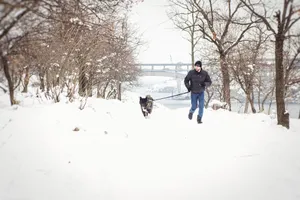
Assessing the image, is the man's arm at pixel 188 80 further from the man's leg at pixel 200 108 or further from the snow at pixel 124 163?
the snow at pixel 124 163

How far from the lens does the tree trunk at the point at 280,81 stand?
5.73 metres

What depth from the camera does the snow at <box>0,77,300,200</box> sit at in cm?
237

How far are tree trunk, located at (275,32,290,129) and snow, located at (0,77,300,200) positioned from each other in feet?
4.91

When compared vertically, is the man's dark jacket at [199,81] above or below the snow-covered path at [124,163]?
above

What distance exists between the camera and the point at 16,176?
2.28 m

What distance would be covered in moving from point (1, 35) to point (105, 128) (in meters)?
2.65

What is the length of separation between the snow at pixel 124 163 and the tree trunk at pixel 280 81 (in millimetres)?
1497

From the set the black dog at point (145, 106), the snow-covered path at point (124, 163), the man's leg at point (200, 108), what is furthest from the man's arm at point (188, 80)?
the snow-covered path at point (124, 163)

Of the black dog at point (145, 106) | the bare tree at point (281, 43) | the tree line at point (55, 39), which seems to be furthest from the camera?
the black dog at point (145, 106)

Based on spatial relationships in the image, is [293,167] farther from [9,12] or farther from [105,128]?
[9,12]

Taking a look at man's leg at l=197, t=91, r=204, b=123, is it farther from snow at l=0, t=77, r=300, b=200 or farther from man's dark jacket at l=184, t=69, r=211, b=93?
snow at l=0, t=77, r=300, b=200

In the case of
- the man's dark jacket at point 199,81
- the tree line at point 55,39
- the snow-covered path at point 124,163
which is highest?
the tree line at point 55,39

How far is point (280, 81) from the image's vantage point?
230 inches

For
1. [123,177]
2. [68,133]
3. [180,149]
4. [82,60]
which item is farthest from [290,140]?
[82,60]
